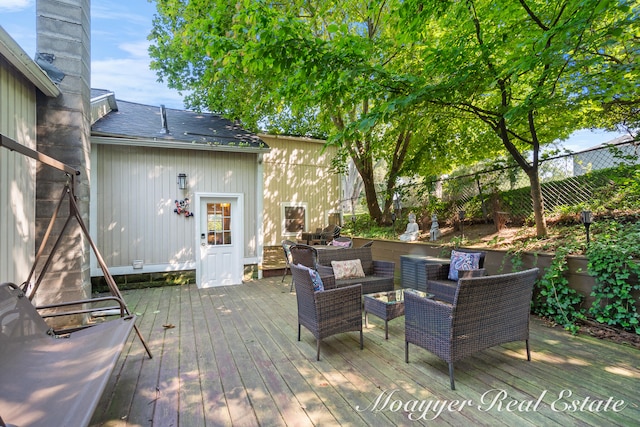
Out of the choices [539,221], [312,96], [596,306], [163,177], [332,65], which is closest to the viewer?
[596,306]

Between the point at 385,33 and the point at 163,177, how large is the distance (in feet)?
19.0

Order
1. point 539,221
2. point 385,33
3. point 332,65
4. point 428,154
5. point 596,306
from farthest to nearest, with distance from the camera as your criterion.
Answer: point 428,154 < point 385,33 < point 539,221 < point 332,65 < point 596,306

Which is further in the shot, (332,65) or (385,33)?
(385,33)

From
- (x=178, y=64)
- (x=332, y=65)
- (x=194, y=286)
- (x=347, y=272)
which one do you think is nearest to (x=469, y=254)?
(x=347, y=272)

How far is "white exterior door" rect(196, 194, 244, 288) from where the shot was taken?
6270 millimetres

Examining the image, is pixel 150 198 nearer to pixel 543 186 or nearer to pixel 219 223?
pixel 219 223

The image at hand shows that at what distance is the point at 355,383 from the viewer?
242 cm

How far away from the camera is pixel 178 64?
8.16 metres

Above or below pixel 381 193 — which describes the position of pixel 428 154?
above

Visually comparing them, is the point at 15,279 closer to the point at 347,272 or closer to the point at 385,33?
the point at 347,272

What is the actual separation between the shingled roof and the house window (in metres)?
2.58

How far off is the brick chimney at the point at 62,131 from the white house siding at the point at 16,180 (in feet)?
0.37

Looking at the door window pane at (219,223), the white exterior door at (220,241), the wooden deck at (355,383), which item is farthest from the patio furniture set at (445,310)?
the door window pane at (219,223)

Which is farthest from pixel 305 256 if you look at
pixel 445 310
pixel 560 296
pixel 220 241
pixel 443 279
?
pixel 560 296
